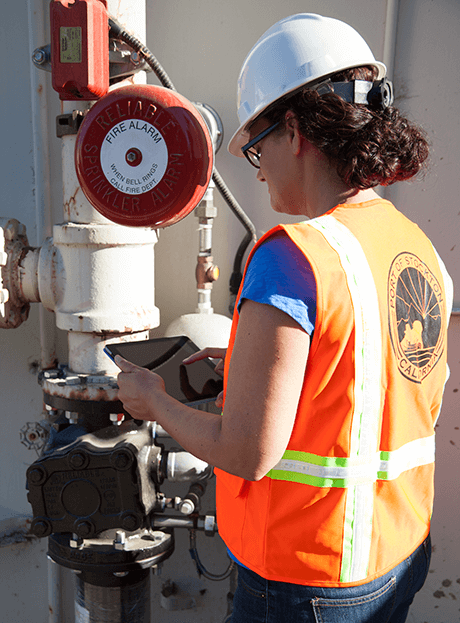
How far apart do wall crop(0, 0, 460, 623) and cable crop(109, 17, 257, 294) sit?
62 mm

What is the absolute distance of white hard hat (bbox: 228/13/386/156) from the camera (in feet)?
2.44

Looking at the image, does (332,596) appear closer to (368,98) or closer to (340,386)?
(340,386)

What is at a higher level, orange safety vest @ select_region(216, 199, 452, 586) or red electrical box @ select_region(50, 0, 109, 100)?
red electrical box @ select_region(50, 0, 109, 100)

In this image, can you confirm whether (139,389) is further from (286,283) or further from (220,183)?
(220,183)

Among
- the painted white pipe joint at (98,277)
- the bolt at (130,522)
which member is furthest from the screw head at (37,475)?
the painted white pipe joint at (98,277)

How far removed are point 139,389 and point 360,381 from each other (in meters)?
0.34

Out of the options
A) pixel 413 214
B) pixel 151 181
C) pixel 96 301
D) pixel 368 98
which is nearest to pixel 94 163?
pixel 151 181

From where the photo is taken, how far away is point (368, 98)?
0.71 metres

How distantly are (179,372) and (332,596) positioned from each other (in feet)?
1.49

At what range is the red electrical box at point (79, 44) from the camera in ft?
3.21

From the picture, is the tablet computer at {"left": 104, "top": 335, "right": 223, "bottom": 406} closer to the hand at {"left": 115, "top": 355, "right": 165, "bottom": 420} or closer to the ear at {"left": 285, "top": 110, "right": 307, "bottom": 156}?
the hand at {"left": 115, "top": 355, "right": 165, "bottom": 420}

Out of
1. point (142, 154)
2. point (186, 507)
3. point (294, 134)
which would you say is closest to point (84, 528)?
point (186, 507)

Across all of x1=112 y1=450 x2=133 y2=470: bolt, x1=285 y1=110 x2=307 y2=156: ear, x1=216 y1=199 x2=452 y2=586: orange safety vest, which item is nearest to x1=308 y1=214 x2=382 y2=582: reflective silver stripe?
x1=216 y1=199 x2=452 y2=586: orange safety vest

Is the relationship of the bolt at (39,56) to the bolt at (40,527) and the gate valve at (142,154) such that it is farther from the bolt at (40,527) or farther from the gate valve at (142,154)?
the bolt at (40,527)
